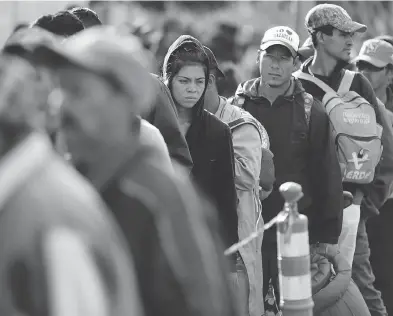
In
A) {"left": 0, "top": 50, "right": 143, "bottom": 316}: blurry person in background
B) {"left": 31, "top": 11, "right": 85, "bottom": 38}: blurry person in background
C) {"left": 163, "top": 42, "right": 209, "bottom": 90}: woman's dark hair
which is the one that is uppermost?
{"left": 0, "top": 50, "right": 143, "bottom": 316}: blurry person in background

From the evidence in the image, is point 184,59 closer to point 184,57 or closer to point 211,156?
point 184,57

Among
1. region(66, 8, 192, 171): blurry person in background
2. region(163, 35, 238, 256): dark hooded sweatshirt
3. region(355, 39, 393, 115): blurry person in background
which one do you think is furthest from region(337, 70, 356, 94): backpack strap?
region(66, 8, 192, 171): blurry person in background

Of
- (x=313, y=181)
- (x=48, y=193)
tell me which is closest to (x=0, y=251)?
(x=48, y=193)

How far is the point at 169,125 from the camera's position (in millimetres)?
6109

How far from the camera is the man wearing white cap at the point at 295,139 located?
25.9ft

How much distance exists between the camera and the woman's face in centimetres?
688

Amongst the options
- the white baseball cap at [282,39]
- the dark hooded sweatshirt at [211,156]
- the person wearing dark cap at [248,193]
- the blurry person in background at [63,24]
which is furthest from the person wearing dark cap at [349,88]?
the blurry person in background at [63,24]

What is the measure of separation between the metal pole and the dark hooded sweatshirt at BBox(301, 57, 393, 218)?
2.43 meters

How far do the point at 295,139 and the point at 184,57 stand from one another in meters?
1.31

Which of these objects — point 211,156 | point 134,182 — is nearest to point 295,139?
point 211,156

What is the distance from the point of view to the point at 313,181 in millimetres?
8047

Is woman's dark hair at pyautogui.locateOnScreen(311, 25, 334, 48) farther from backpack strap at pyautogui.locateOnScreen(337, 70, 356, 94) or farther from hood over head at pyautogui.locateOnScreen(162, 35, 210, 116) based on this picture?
hood over head at pyautogui.locateOnScreen(162, 35, 210, 116)

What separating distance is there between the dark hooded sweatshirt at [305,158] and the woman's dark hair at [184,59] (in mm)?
1124

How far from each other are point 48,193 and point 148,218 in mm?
697
